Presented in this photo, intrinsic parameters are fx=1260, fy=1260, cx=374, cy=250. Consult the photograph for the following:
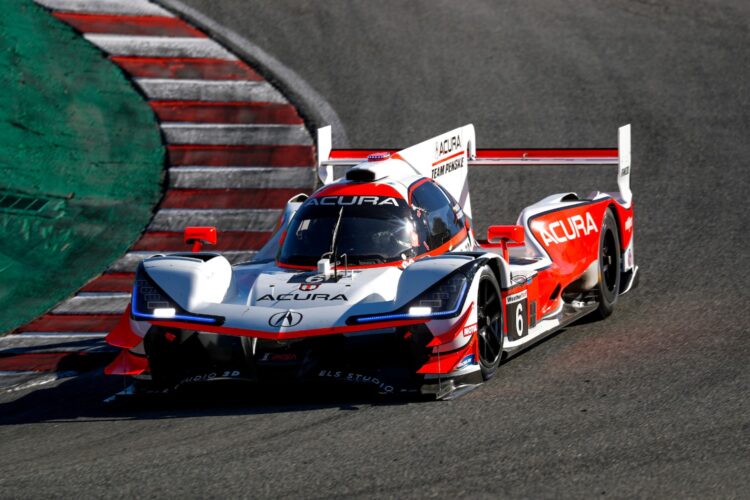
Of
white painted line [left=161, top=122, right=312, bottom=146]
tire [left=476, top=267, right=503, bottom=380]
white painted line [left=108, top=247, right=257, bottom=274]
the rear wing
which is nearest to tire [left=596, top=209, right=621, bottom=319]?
the rear wing

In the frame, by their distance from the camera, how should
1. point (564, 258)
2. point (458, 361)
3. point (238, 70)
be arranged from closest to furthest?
1. point (458, 361)
2. point (564, 258)
3. point (238, 70)

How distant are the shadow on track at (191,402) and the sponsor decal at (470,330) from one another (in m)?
0.51

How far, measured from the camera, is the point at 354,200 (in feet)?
29.0

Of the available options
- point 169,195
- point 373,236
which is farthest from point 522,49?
point 373,236

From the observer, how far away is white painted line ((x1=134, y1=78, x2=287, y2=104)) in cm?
1541

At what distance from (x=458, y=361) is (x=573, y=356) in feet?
4.50

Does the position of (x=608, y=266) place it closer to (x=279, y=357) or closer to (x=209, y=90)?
(x=279, y=357)

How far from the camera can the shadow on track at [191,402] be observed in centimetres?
746

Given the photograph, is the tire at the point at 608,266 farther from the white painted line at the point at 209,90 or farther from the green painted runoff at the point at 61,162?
the white painted line at the point at 209,90

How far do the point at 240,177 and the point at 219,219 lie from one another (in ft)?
3.56

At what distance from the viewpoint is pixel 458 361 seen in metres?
7.52

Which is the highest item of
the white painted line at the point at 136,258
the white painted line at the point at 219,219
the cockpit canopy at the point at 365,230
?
the cockpit canopy at the point at 365,230

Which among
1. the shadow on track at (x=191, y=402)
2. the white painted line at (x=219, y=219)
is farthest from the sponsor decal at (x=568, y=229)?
the white painted line at (x=219, y=219)

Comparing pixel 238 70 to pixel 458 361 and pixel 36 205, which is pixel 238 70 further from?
pixel 458 361
